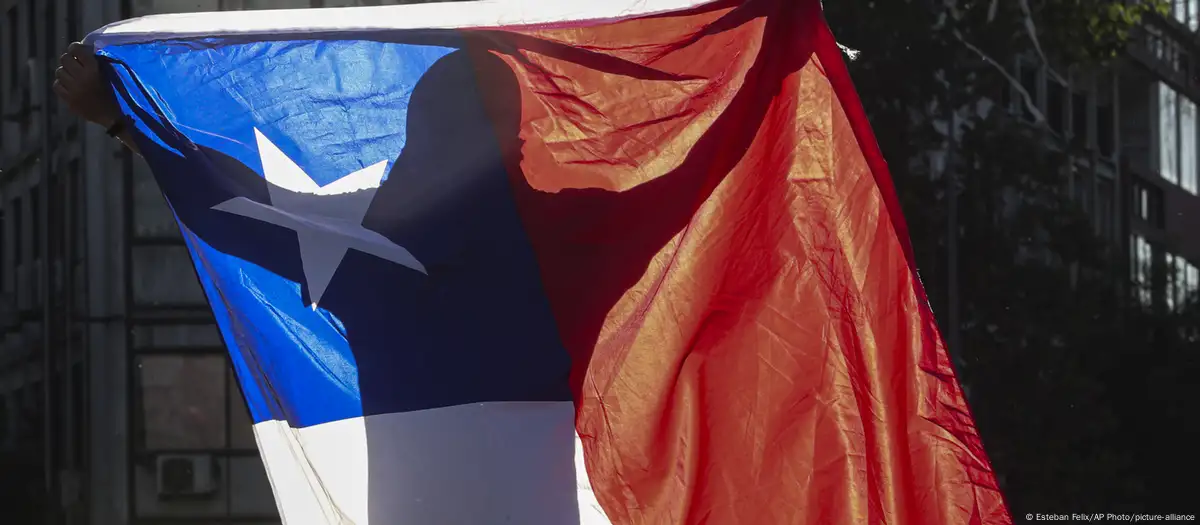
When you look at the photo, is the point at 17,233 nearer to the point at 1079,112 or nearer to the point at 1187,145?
the point at 1079,112

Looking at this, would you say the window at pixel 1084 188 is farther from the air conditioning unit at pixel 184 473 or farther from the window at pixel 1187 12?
the air conditioning unit at pixel 184 473

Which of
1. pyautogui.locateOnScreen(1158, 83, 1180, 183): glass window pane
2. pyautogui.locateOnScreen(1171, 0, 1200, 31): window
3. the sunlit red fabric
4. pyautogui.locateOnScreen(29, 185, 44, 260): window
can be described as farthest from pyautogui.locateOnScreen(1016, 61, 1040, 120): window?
the sunlit red fabric

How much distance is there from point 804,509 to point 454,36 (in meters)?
1.51

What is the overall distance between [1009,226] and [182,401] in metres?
5.96

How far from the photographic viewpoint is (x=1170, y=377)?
434 inches

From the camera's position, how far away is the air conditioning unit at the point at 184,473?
9633 mm

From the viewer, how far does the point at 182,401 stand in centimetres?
968

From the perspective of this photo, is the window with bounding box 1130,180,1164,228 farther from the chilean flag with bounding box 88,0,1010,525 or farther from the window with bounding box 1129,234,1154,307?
the chilean flag with bounding box 88,0,1010,525

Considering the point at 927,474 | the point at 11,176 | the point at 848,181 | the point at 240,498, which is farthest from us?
the point at 11,176

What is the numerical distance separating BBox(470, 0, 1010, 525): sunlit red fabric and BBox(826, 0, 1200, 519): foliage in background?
589 cm

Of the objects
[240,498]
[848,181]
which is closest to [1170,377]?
[240,498]

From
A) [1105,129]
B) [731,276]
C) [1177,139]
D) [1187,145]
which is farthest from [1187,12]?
[731,276]

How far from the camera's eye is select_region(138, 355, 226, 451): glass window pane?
9.66m

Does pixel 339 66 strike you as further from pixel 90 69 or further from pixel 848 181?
pixel 848 181
